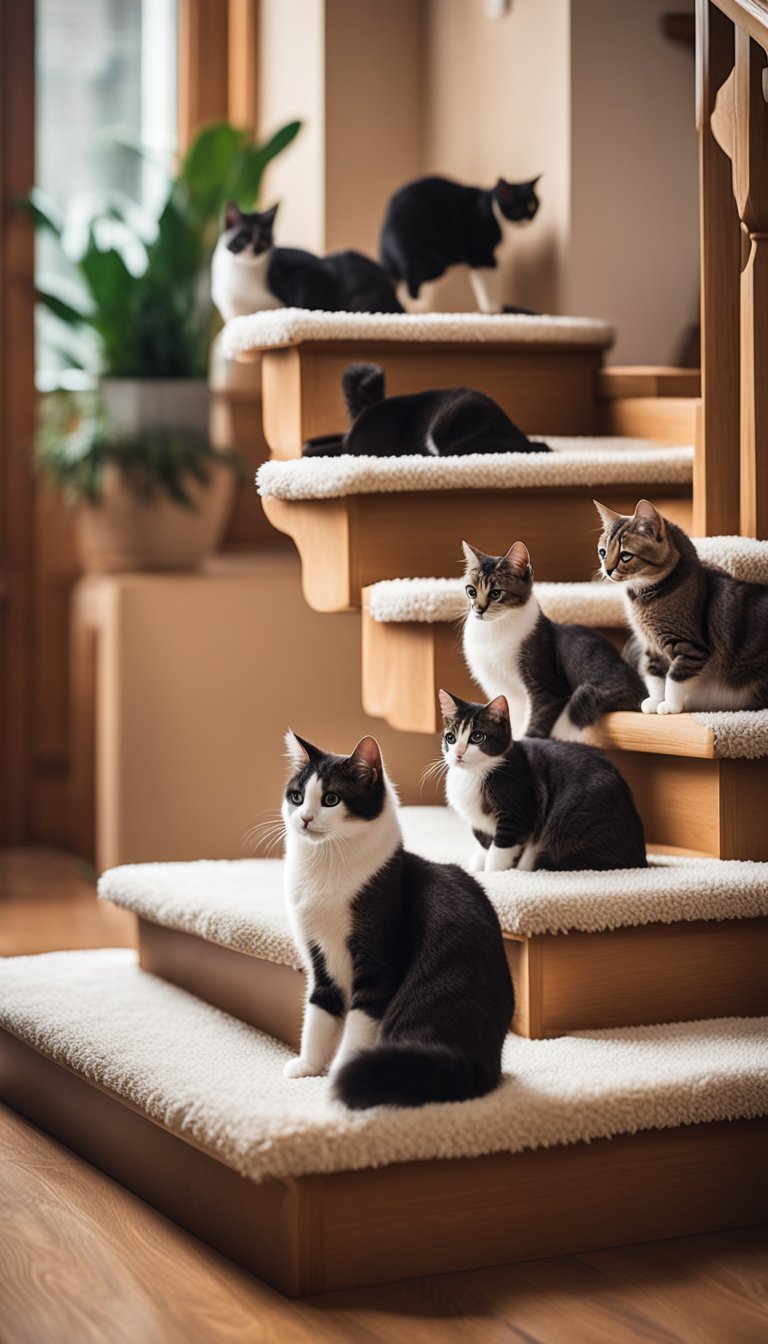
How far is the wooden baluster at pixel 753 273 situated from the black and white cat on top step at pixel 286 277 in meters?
1.02

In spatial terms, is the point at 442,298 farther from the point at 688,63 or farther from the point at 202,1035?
the point at 202,1035

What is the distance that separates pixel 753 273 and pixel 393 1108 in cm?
135

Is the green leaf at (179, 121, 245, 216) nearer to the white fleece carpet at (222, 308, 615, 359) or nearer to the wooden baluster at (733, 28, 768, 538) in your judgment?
the white fleece carpet at (222, 308, 615, 359)

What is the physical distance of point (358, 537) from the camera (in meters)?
2.62

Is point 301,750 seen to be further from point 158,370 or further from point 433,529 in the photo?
point 158,370

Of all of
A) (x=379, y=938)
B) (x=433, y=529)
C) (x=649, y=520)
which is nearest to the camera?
(x=379, y=938)

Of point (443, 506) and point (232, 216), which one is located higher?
point (232, 216)

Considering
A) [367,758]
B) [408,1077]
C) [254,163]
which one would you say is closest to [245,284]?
[254,163]

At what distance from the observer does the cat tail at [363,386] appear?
2.78 meters

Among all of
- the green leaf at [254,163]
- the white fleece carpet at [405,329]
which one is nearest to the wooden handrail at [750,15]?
the white fleece carpet at [405,329]

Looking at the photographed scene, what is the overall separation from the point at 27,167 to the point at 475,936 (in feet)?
10.8

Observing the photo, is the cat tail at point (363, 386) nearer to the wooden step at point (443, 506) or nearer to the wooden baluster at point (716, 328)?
the wooden step at point (443, 506)

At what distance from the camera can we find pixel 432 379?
308 centimetres

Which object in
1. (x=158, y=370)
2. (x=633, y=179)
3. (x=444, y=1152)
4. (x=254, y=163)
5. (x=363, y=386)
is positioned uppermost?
(x=254, y=163)
